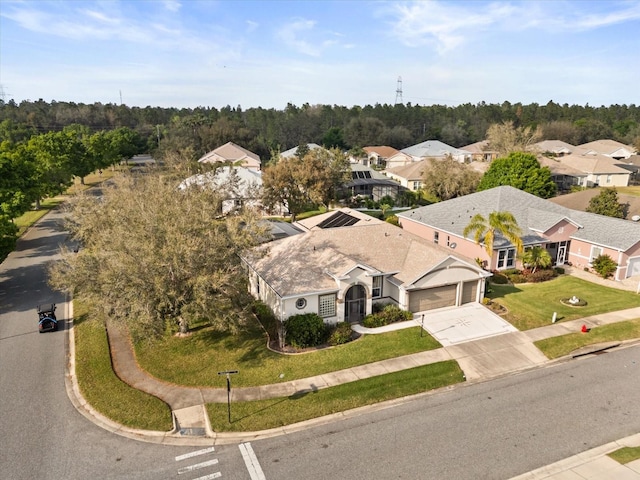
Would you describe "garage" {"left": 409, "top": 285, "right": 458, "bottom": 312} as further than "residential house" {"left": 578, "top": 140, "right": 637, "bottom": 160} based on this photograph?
No

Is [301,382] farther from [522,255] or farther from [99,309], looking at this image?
[522,255]

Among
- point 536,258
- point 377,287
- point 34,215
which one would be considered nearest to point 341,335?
point 377,287

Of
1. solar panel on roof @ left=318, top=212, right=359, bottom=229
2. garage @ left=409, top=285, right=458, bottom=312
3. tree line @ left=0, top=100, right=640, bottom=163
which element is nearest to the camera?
garage @ left=409, top=285, right=458, bottom=312

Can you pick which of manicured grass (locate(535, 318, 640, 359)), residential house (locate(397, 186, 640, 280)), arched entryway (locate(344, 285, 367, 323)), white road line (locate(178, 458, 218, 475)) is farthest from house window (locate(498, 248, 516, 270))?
white road line (locate(178, 458, 218, 475))

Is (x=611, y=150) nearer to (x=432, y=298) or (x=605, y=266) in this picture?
(x=605, y=266)

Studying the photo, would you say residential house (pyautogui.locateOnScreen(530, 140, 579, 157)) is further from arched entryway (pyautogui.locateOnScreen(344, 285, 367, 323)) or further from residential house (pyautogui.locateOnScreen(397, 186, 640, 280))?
arched entryway (pyautogui.locateOnScreen(344, 285, 367, 323))

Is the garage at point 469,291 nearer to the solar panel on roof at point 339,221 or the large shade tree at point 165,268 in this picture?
the solar panel on roof at point 339,221
